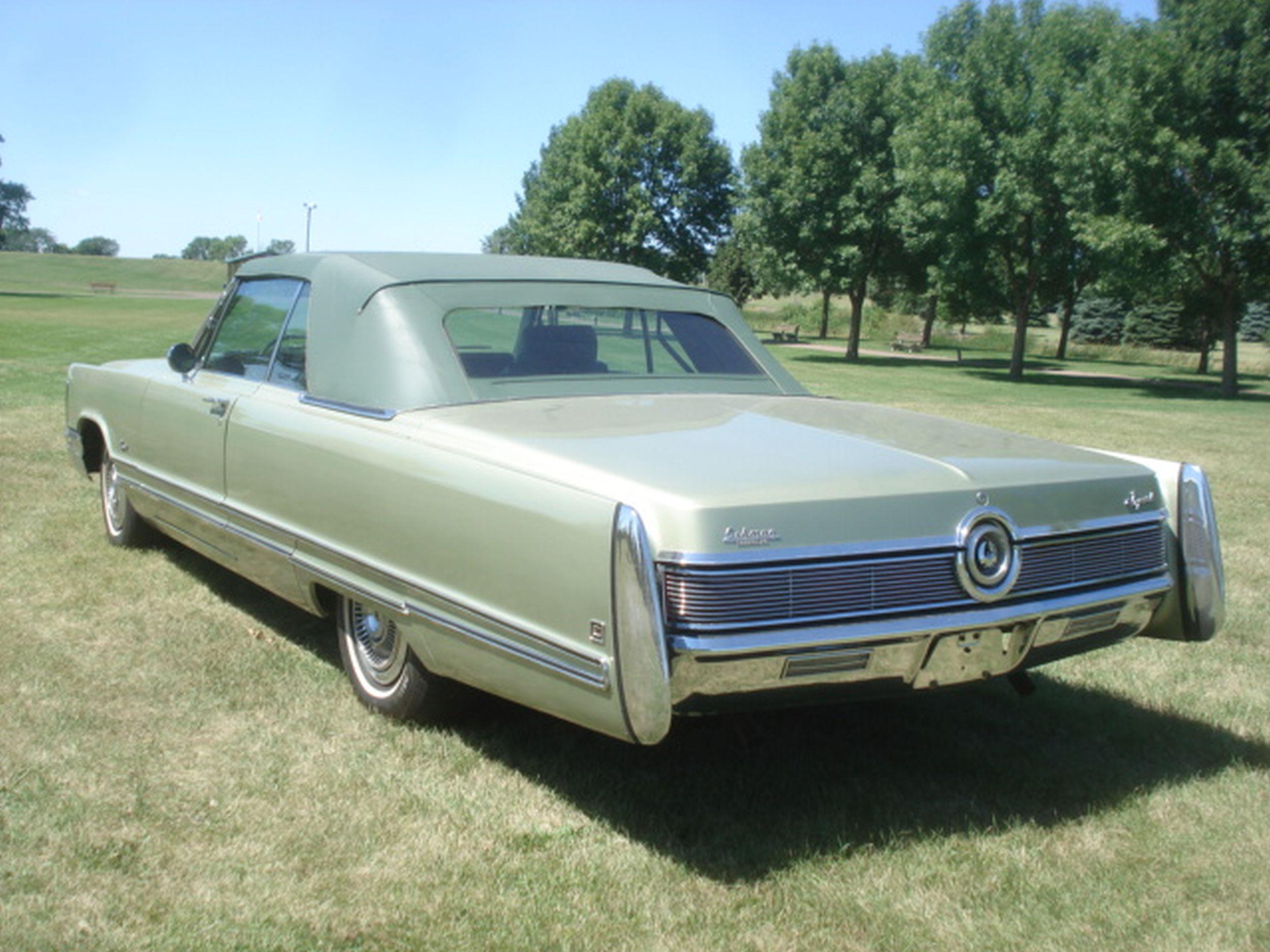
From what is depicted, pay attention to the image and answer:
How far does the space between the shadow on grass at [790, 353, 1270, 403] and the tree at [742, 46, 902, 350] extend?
2414 mm

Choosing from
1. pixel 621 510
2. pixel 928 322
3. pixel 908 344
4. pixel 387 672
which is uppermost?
pixel 621 510

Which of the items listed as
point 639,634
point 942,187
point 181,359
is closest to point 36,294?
point 942,187

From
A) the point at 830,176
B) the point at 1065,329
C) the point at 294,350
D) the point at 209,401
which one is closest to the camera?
the point at 294,350

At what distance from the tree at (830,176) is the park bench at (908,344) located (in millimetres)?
9917

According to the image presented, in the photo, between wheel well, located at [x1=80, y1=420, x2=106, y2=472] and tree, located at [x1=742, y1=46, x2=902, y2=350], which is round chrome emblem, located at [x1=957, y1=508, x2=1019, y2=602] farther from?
tree, located at [x1=742, y1=46, x2=902, y2=350]

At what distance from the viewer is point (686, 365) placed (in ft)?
16.0

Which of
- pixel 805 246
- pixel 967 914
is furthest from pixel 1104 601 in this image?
pixel 805 246

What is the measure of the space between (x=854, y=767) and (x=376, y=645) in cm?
161

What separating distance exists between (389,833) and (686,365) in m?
2.14

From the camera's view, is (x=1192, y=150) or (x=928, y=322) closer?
(x=1192, y=150)

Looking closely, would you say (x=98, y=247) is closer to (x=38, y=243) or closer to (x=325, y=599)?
(x=38, y=243)

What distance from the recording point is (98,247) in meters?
172

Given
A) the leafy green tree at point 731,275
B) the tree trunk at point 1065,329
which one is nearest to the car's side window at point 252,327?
the tree trunk at point 1065,329

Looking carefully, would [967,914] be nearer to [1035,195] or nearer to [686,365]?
[686,365]
